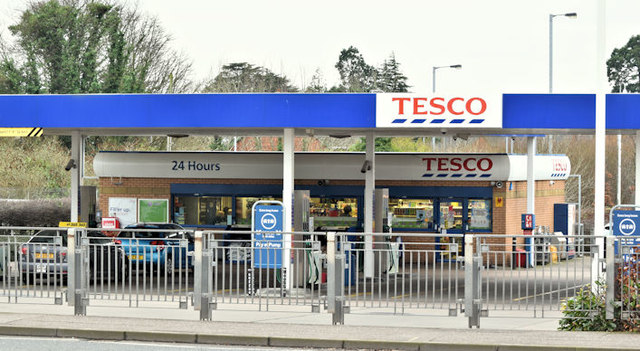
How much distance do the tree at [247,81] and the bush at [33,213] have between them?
18813 mm

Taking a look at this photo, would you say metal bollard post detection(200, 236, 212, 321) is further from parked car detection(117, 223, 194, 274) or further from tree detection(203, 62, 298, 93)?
tree detection(203, 62, 298, 93)

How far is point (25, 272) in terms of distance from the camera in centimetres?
1684

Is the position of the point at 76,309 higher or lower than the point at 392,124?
lower

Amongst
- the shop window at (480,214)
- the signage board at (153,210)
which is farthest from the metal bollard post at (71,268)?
the shop window at (480,214)

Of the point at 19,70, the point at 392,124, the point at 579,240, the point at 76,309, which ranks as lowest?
the point at 76,309

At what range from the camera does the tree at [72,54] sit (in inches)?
2111

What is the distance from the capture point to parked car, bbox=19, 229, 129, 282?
16.4 meters

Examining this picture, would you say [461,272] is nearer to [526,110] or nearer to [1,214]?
[526,110]

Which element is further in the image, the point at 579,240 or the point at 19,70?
the point at 19,70

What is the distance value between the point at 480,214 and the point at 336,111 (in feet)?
35.4

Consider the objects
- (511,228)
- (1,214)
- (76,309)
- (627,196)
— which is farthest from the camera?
(627,196)

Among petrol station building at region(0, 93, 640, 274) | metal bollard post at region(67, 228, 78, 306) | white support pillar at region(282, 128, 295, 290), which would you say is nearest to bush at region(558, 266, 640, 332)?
white support pillar at region(282, 128, 295, 290)

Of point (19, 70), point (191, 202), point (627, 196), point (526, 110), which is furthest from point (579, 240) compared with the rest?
point (627, 196)

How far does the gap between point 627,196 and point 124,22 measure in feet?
110
